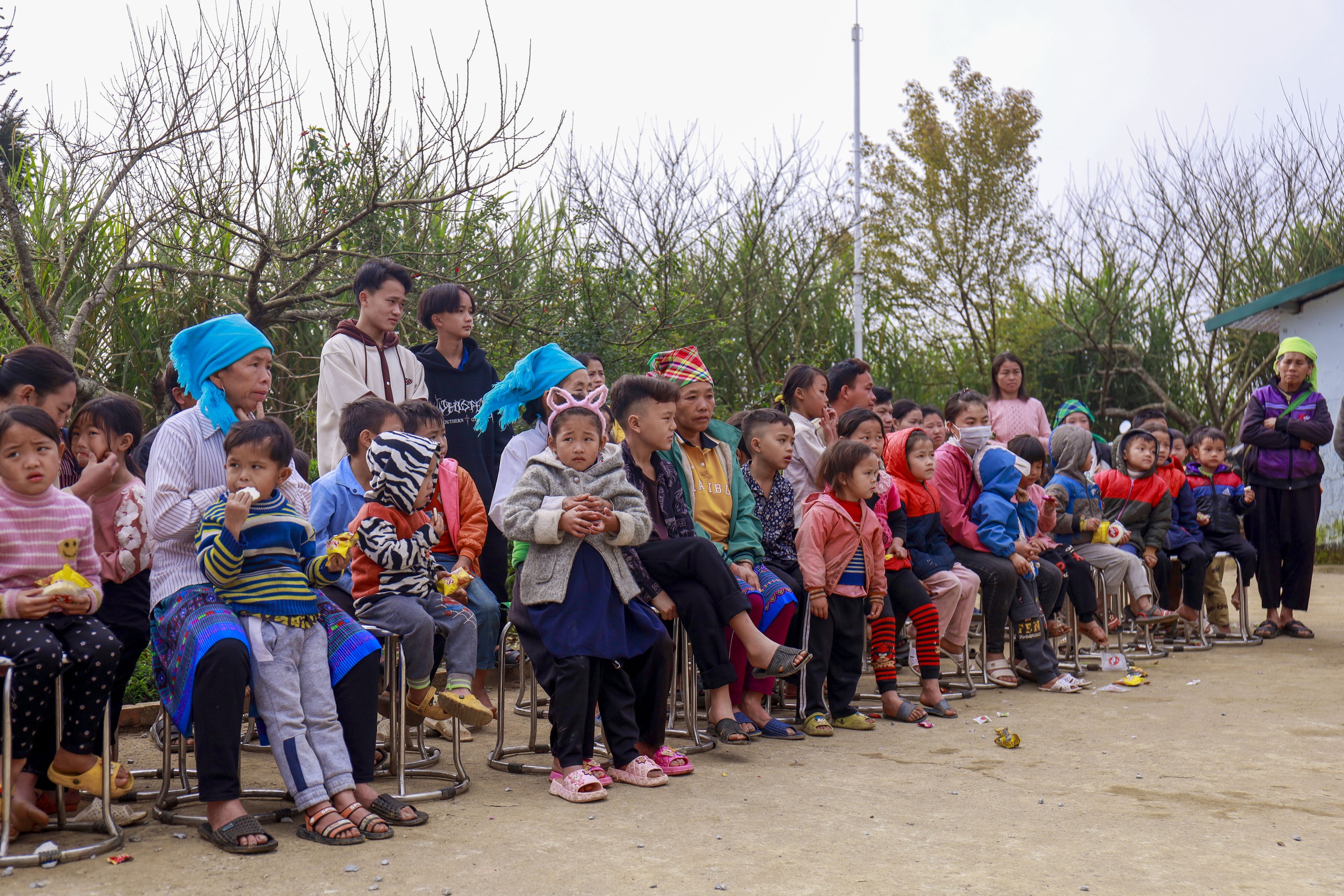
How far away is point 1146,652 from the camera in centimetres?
746

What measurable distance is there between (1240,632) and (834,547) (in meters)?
4.55

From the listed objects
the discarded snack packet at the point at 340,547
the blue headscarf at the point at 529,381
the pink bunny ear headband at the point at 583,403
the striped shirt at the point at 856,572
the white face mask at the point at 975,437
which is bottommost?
the striped shirt at the point at 856,572

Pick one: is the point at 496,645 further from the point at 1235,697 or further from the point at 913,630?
the point at 1235,697

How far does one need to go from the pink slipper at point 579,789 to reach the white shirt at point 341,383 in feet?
6.00

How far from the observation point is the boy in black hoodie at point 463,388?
5359 millimetres

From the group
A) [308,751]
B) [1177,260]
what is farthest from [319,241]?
[1177,260]

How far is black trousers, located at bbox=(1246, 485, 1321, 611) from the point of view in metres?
8.03

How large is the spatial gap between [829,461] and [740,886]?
277cm

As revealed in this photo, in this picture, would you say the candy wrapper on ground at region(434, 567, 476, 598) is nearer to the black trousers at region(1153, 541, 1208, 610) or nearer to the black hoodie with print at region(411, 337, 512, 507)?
the black hoodie with print at region(411, 337, 512, 507)

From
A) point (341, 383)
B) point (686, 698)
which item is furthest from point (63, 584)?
point (686, 698)

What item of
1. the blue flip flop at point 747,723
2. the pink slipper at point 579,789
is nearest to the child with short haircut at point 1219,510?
the blue flip flop at point 747,723

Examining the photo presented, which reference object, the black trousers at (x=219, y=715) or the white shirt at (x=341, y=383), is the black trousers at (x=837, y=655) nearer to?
the white shirt at (x=341, y=383)

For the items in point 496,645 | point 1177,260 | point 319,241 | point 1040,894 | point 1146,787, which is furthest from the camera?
point 1177,260

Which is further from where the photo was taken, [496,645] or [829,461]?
[829,461]
